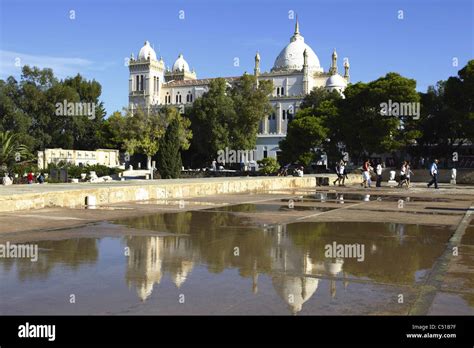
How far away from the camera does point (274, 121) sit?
9412 cm

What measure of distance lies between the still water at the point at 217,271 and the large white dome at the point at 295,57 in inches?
3516

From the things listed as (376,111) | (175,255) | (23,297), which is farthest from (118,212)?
(376,111)

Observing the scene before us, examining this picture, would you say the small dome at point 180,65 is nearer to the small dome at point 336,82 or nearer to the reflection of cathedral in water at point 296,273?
the small dome at point 336,82

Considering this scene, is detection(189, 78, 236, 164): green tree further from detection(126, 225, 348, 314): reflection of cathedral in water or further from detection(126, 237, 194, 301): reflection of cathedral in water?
detection(126, 225, 348, 314): reflection of cathedral in water

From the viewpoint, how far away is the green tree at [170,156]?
3469 centimetres

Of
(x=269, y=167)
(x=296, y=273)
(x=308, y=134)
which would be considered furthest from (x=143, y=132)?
(x=296, y=273)

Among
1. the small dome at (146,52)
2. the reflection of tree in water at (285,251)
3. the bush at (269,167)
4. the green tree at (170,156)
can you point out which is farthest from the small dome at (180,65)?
the reflection of tree in water at (285,251)

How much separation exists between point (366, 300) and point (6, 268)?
3.79 m

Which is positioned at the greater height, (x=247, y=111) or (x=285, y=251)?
(x=247, y=111)

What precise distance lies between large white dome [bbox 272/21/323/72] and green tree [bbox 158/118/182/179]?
63493 mm

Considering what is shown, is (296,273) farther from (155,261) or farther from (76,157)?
(76,157)

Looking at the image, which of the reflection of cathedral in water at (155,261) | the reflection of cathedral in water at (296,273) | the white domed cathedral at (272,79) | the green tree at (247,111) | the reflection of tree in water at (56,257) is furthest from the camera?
the white domed cathedral at (272,79)

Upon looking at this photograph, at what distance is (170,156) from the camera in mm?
34812

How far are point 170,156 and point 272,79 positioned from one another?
210 feet
